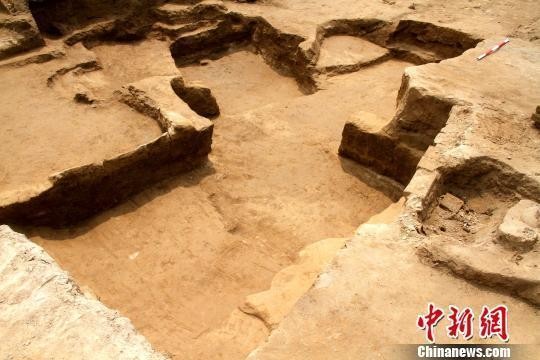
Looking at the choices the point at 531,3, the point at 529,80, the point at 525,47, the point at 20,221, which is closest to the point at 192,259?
the point at 20,221

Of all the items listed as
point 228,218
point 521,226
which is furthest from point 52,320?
point 521,226

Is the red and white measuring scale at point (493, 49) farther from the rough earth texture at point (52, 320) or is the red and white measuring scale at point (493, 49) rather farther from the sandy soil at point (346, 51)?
the rough earth texture at point (52, 320)

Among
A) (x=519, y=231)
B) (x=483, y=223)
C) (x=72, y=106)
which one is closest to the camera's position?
(x=519, y=231)

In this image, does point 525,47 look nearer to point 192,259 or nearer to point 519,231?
point 519,231

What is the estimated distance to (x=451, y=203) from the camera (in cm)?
354

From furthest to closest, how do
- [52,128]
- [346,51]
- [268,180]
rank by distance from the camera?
[346,51], [268,180], [52,128]

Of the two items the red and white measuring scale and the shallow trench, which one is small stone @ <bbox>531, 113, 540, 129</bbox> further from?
the shallow trench

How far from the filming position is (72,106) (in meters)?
5.25

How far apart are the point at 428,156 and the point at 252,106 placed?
3.57 meters

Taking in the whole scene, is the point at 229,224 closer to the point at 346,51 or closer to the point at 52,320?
the point at 52,320
